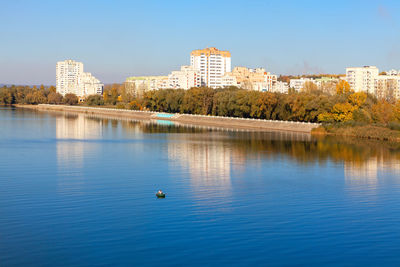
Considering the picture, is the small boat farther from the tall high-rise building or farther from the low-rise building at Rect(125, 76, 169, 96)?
the tall high-rise building

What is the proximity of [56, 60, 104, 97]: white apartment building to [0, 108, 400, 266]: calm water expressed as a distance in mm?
132488

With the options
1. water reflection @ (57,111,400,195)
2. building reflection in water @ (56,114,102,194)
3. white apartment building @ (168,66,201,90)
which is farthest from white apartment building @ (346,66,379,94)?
building reflection in water @ (56,114,102,194)

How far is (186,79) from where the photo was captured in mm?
111500

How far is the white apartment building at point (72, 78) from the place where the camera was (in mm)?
161000

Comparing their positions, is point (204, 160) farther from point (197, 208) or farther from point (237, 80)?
point (237, 80)

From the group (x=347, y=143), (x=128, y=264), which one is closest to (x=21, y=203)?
(x=128, y=264)

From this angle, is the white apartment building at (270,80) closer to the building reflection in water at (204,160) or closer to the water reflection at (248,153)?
the water reflection at (248,153)

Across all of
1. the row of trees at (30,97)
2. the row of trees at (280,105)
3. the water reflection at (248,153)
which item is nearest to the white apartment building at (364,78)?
the row of trees at (280,105)

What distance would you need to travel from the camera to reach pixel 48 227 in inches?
562

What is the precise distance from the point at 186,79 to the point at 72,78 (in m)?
83.5

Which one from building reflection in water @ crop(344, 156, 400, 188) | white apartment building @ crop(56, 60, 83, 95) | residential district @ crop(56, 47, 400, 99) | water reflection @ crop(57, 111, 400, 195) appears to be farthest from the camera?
white apartment building @ crop(56, 60, 83, 95)

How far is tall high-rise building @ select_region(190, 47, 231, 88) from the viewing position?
123 metres

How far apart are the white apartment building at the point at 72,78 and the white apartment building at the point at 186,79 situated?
51.6 meters

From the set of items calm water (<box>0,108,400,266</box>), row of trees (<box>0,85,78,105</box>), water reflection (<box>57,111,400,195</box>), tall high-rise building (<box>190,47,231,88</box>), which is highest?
tall high-rise building (<box>190,47,231,88</box>)
